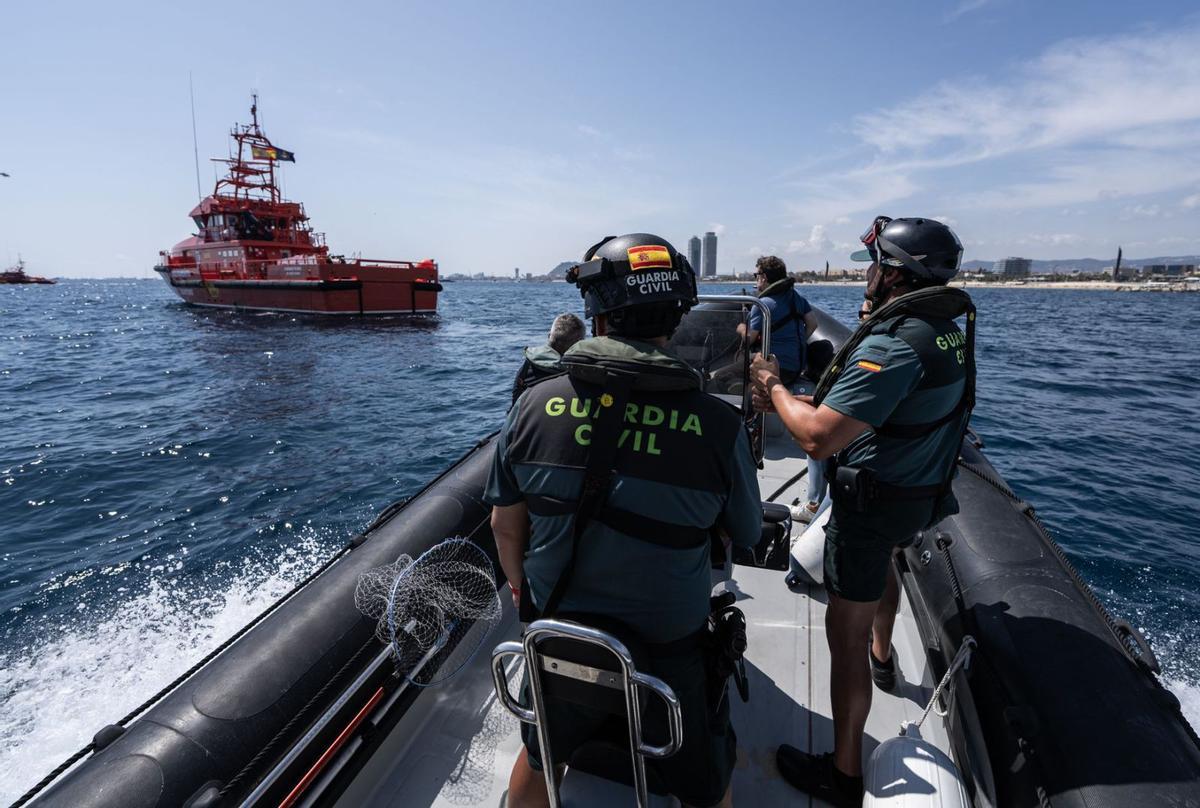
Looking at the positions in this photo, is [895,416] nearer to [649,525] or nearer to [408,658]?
[649,525]

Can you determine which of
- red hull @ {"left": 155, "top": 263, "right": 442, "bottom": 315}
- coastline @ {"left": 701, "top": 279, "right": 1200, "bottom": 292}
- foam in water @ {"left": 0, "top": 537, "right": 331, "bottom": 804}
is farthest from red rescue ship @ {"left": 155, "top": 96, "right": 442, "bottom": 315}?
coastline @ {"left": 701, "top": 279, "right": 1200, "bottom": 292}

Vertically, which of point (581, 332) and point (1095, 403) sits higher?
point (581, 332)

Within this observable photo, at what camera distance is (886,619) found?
250cm

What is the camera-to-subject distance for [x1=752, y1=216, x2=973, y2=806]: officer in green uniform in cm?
168

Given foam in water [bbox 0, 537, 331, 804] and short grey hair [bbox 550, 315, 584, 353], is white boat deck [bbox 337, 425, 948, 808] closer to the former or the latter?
short grey hair [bbox 550, 315, 584, 353]

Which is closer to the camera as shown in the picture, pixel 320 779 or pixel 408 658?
pixel 320 779

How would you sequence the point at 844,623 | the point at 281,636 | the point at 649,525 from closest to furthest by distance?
the point at 649,525
the point at 844,623
the point at 281,636

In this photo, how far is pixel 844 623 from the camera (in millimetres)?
1938

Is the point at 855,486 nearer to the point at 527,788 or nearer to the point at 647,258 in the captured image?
the point at 647,258

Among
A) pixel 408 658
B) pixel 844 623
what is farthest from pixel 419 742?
pixel 844 623

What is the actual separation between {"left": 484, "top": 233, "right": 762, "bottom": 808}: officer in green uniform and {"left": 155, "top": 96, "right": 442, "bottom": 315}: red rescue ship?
29.2 metres

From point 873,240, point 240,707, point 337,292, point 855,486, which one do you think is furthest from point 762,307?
point 337,292

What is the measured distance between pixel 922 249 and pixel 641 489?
1.38 meters

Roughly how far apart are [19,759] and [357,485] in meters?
4.27
